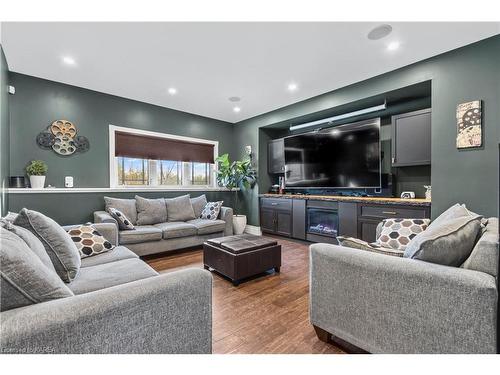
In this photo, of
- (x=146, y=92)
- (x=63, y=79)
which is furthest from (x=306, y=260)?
(x=63, y=79)

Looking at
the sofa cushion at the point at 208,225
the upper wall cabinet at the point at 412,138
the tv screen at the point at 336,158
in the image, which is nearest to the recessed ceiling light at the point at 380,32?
the upper wall cabinet at the point at 412,138

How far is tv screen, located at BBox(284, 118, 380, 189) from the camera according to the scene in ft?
11.6

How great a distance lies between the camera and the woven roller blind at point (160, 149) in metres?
4.12

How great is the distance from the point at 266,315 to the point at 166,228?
6.85 feet

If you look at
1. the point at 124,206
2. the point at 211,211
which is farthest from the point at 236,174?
the point at 124,206

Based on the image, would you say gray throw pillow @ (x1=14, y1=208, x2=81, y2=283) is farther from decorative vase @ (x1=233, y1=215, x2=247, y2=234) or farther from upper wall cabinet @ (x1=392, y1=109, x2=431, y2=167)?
upper wall cabinet @ (x1=392, y1=109, x2=431, y2=167)

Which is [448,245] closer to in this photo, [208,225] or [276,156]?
[208,225]

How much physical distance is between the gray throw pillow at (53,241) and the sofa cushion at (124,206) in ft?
7.13

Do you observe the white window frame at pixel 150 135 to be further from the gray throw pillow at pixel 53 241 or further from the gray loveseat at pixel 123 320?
the gray loveseat at pixel 123 320

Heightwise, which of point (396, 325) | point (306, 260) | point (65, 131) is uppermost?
point (65, 131)

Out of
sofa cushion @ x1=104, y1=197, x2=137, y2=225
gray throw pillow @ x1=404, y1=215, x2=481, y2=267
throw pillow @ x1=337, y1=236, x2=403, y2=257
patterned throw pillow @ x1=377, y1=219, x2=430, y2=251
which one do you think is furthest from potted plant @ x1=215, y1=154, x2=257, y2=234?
gray throw pillow @ x1=404, y1=215, x2=481, y2=267
